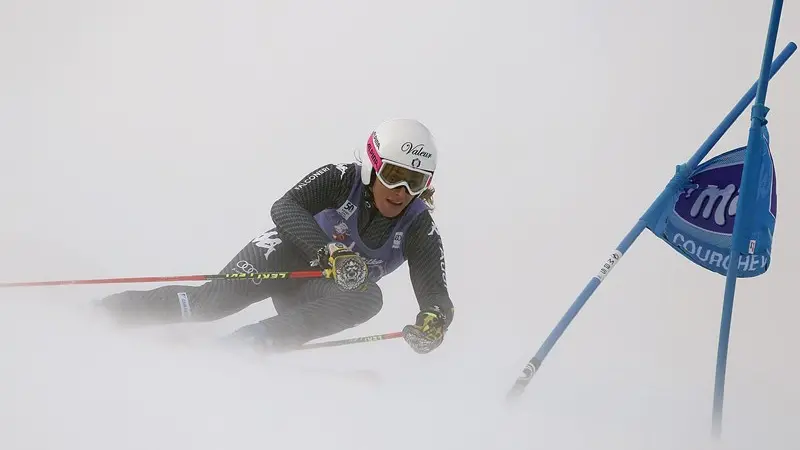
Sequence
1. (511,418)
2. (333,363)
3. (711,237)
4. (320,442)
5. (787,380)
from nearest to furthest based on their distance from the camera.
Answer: (320,442) → (511,418) → (711,237) → (333,363) → (787,380)

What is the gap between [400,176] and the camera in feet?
13.3

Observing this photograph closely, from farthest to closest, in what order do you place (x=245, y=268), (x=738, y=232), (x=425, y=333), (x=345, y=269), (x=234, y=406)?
(x=245, y=268)
(x=425, y=333)
(x=345, y=269)
(x=738, y=232)
(x=234, y=406)

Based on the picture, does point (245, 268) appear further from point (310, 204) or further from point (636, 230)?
point (636, 230)

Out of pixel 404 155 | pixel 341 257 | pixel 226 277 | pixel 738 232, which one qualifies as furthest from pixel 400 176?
pixel 738 232

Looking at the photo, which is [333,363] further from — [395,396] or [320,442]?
[320,442]

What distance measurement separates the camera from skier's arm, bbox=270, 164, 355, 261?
4059 mm

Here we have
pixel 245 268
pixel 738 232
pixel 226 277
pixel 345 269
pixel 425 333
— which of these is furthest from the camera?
pixel 245 268

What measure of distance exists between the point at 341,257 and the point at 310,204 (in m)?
0.51

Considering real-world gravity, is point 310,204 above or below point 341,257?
above

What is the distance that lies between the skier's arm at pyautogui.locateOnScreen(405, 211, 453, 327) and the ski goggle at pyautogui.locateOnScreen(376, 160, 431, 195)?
0.30m

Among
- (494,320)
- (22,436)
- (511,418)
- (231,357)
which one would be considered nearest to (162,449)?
(22,436)

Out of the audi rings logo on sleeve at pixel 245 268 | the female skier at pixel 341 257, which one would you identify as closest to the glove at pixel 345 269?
the female skier at pixel 341 257

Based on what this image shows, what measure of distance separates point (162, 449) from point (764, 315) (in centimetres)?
480

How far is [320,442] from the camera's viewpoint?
109 inches
